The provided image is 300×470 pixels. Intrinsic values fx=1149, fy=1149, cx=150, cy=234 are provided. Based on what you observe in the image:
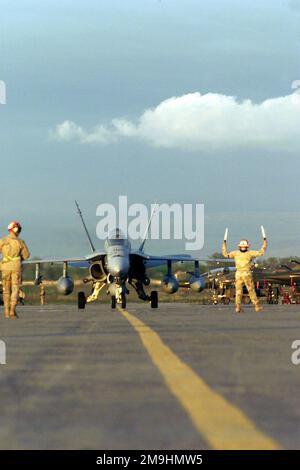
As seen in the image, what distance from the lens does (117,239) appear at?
4038 centimetres

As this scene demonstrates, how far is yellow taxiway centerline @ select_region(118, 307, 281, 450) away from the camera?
591cm

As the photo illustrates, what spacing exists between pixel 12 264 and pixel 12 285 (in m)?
0.51

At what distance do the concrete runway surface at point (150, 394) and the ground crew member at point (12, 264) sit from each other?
1029cm

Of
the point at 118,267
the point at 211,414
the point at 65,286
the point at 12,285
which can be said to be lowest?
the point at 211,414

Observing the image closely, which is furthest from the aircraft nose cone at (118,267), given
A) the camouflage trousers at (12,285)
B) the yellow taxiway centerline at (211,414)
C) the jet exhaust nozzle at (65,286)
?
the yellow taxiway centerline at (211,414)

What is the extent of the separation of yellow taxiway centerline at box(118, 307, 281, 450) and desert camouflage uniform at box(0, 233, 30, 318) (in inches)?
570

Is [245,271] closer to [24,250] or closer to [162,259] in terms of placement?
[24,250]

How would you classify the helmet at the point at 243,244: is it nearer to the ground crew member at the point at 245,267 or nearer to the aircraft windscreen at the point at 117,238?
the ground crew member at the point at 245,267

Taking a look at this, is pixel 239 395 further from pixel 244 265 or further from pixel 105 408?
pixel 244 265

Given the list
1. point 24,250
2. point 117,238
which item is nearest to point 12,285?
point 24,250

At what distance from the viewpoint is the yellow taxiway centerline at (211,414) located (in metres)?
5.91

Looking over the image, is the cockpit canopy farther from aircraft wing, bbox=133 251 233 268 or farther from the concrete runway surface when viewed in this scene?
the concrete runway surface

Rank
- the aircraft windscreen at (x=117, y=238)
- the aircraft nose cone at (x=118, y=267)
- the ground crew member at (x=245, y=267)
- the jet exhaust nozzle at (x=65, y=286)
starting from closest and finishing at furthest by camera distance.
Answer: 1. the ground crew member at (x=245, y=267)
2. the aircraft nose cone at (x=118, y=267)
3. the aircraft windscreen at (x=117, y=238)
4. the jet exhaust nozzle at (x=65, y=286)
